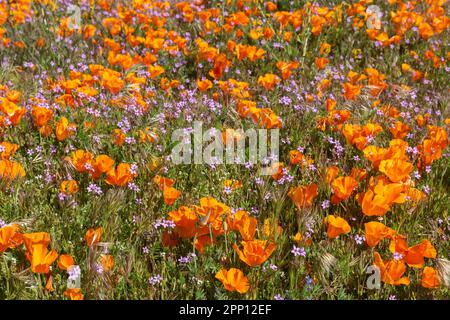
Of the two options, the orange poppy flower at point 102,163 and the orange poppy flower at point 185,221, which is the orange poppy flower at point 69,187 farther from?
the orange poppy flower at point 185,221

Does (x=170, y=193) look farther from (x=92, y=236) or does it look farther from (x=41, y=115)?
(x=41, y=115)

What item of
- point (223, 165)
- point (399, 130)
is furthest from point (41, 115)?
point (399, 130)

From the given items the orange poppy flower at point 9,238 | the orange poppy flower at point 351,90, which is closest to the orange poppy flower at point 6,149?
the orange poppy flower at point 9,238

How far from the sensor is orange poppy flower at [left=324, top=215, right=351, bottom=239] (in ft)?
8.54

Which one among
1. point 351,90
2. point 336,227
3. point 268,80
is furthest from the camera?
point 268,80

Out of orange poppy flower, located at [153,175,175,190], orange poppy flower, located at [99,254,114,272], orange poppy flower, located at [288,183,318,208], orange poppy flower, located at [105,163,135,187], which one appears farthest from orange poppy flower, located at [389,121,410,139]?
orange poppy flower, located at [99,254,114,272]

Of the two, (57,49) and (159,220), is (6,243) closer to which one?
(159,220)

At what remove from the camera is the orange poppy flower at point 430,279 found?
8.02ft

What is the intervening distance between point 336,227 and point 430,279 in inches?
16.9

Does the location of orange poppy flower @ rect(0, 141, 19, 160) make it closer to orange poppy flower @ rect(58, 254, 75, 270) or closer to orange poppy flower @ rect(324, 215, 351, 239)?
orange poppy flower @ rect(58, 254, 75, 270)

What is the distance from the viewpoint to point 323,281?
2.50m

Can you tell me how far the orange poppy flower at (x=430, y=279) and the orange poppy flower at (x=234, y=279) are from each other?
28.5 inches

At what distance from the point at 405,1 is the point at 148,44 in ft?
9.78

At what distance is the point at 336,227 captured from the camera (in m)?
2.63
